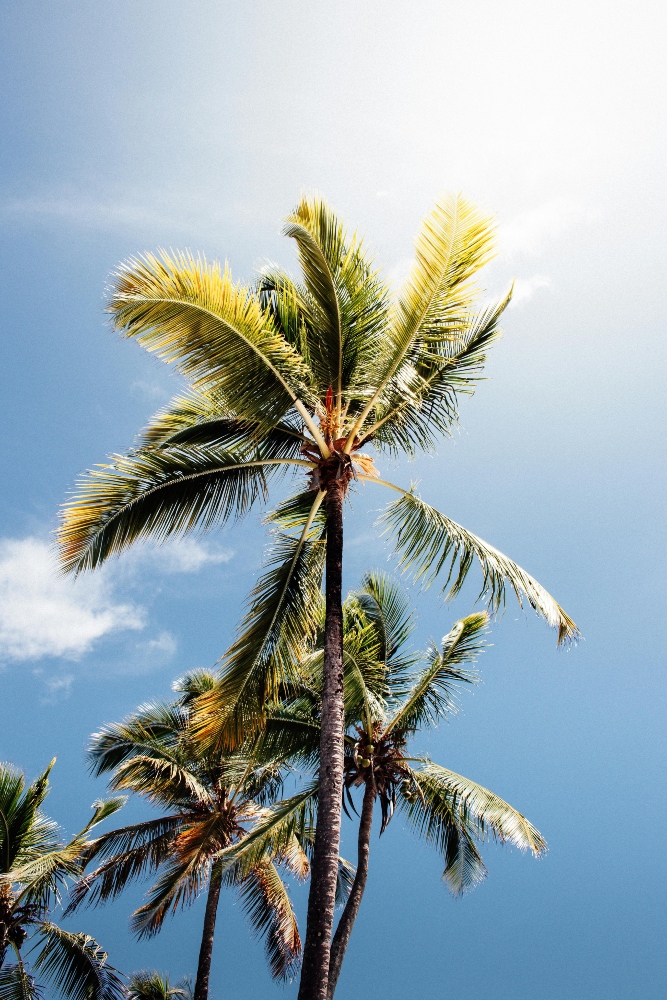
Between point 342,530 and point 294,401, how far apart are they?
1509 millimetres

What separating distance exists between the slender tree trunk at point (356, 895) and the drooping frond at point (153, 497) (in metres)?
5.52

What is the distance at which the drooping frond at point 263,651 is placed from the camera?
862 cm

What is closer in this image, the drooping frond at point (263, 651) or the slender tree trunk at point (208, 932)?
the drooping frond at point (263, 651)

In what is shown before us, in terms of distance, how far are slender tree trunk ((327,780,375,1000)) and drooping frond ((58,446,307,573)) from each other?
552cm

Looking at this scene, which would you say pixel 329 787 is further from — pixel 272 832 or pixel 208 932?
pixel 208 932

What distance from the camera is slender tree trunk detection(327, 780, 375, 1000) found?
1037 cm

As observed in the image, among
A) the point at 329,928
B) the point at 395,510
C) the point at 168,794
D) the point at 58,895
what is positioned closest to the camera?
the point at 329,928

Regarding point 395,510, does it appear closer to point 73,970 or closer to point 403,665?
point 403,665

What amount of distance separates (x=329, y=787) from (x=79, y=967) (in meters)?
9.71

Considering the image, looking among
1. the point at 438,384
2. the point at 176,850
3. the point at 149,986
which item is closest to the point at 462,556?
the point at 438,384

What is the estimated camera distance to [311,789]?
11.5 m

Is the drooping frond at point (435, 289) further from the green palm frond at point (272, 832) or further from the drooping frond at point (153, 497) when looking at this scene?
the green palm frond at point (272, 832)

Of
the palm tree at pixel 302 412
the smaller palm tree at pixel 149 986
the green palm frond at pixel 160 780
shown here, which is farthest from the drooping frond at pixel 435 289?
the smaller palm tree at pixel 149 986

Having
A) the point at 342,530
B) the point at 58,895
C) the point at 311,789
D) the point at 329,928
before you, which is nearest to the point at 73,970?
the point at 58,895
